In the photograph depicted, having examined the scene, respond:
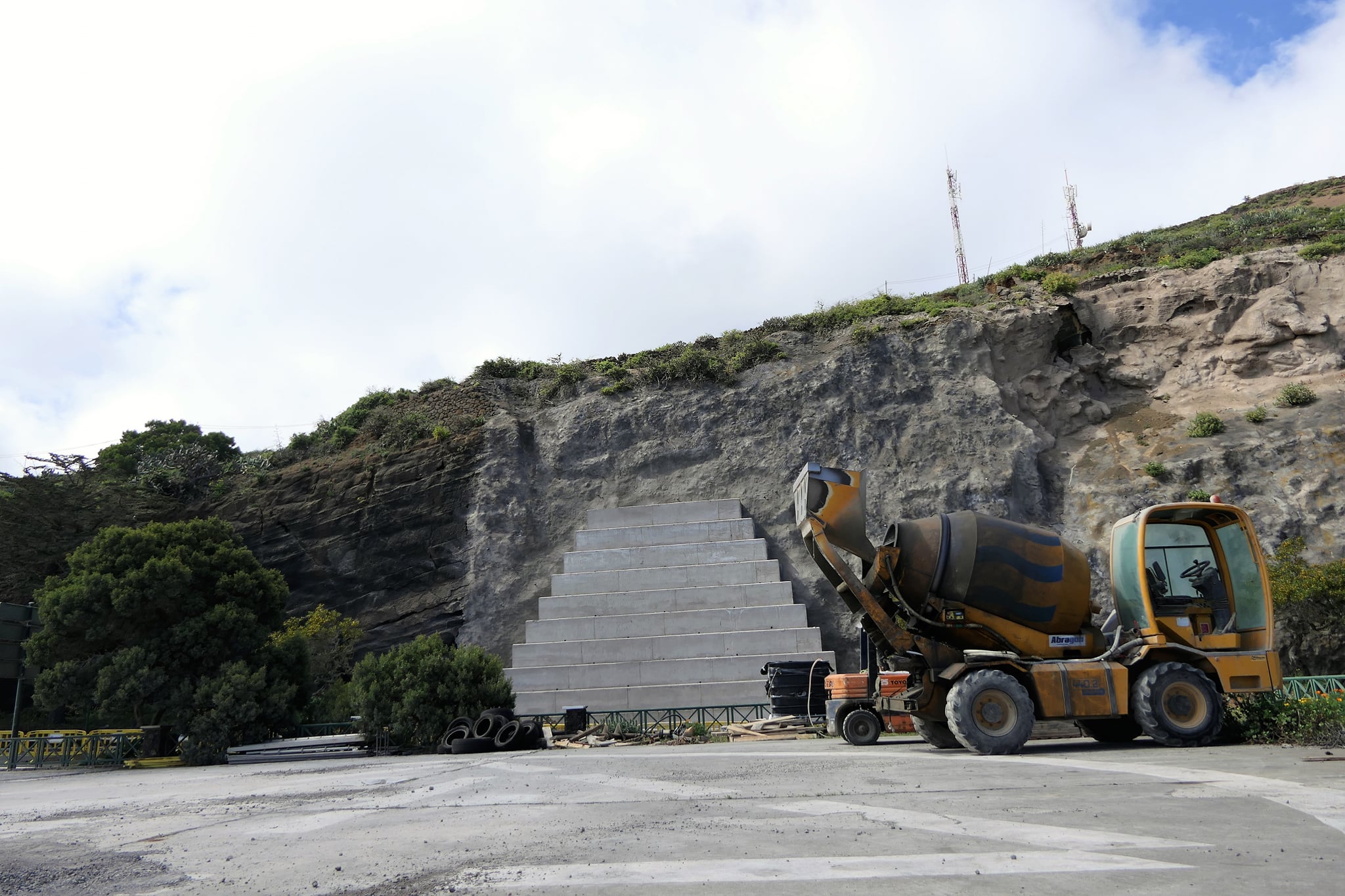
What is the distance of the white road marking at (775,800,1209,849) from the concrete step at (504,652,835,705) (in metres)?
17.4

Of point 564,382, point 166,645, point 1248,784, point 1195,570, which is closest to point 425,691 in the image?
point 166,645

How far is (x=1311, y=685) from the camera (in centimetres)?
1603

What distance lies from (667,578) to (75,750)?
15946 mm

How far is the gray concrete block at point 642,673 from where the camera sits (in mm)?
23906

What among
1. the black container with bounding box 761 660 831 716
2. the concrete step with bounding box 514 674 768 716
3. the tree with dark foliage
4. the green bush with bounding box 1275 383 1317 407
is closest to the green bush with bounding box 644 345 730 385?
the concrete step with bounding box 514 674 768 716

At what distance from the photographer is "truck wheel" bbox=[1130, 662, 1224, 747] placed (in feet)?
37.1

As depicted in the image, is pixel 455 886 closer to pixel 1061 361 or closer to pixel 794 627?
pixel 794 627

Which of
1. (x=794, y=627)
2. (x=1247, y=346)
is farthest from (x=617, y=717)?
(x=1247, y=346)

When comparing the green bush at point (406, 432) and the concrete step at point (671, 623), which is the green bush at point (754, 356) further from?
the green bush at point (406, 432)

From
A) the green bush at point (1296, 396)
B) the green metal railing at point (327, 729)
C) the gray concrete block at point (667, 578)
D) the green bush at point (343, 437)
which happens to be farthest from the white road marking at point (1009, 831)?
the green bush at point (343, 437)

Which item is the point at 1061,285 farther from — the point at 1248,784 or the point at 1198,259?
the point at 1248,784

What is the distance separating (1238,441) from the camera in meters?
27.5

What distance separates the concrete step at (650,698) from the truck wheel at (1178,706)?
12.9m

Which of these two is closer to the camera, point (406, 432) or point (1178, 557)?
point (1178, 557)
